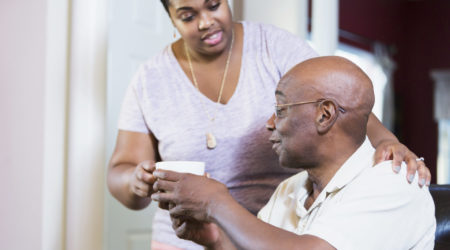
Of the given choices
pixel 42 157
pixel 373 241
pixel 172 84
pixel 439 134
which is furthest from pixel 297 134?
pixel 439 134

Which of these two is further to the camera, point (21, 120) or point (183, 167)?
point (21, 120)

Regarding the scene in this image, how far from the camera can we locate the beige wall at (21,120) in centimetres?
255

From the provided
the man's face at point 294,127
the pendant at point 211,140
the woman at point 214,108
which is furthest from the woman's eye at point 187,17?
the man's face at point 294,127

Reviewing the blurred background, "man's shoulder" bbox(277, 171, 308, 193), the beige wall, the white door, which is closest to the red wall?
the white door

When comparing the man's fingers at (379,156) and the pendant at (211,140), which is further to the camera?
the pendant at (211,140)

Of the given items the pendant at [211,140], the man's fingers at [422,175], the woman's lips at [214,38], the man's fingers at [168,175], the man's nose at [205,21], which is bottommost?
the pendant at [211,140]

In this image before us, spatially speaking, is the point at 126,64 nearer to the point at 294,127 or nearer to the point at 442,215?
the point at 294,127

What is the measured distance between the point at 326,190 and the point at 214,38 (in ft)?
2.22

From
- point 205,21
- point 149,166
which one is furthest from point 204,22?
point 149,166

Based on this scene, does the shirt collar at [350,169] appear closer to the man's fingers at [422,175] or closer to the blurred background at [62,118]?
the man's fingers at [422,175]

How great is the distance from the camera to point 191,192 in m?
1.35

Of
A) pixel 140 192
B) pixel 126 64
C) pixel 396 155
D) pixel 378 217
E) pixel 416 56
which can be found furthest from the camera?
pixel 416 56

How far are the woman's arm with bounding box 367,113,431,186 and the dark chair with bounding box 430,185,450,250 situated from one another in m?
0.27

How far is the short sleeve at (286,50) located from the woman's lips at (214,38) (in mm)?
162
